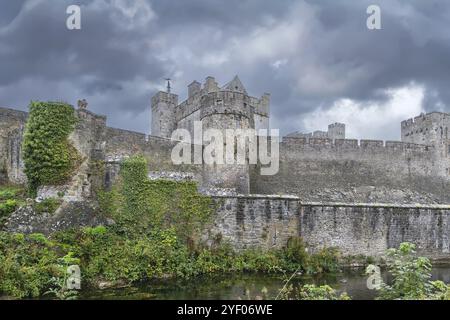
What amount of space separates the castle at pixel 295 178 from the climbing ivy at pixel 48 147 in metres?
0.37

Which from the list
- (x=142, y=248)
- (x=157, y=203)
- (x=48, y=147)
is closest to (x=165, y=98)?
(x=48, y=147)

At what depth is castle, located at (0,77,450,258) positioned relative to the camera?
54.9 feet

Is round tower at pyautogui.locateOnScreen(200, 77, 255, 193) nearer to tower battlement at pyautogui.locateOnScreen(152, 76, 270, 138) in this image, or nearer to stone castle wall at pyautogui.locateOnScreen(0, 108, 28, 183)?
tower battlement at pyautogui.locateOnScreen(152, 76, 270, 138)

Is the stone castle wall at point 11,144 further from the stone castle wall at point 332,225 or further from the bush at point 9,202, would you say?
the stone castle wall at point 332,225

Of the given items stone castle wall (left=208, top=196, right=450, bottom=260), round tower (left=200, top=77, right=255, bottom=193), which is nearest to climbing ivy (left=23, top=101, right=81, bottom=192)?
stone castle wall (left=208, top=196, right=450, bottom=260)

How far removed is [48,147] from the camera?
1598 centimetres

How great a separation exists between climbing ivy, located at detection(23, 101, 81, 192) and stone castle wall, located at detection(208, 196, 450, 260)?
5332 millimetres

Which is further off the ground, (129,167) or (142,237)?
→ (129,167)

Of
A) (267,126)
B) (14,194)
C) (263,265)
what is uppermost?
(267,126)

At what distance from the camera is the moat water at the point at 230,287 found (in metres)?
12.1

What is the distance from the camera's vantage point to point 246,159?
20062 millimetres
